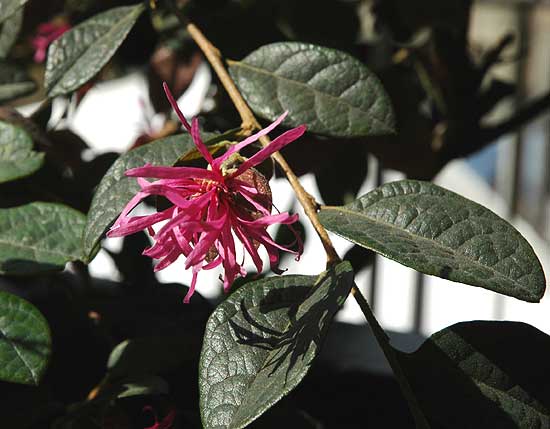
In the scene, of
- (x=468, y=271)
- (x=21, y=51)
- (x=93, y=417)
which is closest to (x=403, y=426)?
(x=93, y=417)

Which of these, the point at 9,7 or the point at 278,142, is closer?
the point at 278,142

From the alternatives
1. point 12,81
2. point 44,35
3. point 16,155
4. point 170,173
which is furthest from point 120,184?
point 44,35

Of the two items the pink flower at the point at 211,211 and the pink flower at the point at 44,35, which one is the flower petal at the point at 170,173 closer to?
the pink flower at the point at 211,211

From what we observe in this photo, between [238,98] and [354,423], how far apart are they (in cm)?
47

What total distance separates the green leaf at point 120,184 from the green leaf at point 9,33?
1.41ft

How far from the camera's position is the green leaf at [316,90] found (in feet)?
1.86

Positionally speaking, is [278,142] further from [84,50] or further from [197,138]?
[84,50]

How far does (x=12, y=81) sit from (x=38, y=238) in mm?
292

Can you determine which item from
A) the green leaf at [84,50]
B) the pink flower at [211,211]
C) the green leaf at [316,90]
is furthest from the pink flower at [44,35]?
the pink flower at [211,211]

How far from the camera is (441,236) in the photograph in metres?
0.45

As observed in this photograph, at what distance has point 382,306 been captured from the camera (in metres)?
1.77

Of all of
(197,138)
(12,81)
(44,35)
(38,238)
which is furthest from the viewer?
(44,35)

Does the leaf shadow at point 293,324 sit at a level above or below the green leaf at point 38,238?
above

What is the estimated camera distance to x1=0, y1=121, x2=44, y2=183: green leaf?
2.02 ft
